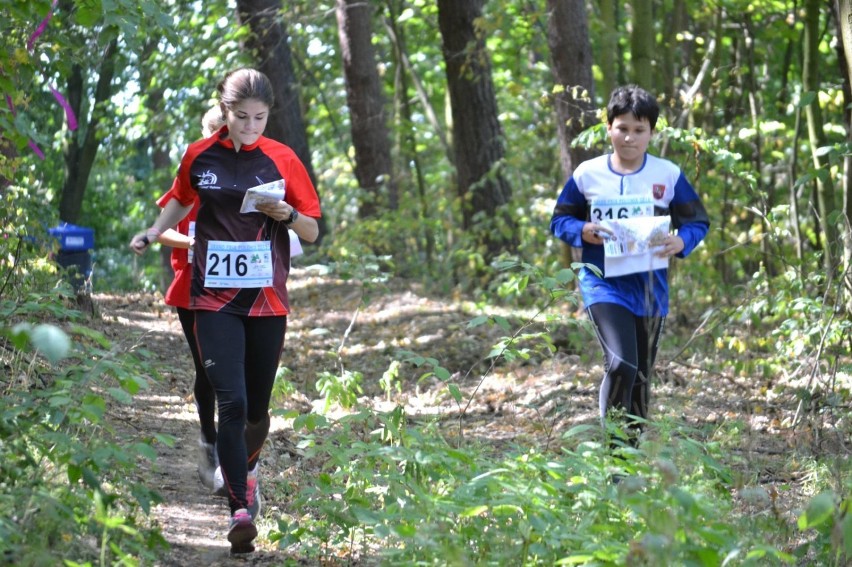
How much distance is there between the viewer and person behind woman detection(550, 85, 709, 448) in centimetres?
579

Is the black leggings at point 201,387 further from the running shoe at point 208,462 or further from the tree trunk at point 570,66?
the tree trunk at point 570,66

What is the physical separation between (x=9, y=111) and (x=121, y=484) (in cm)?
227

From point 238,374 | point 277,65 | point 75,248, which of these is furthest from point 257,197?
point 277,65

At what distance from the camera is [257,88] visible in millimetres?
5113

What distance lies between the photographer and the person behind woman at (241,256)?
4977 millimetres

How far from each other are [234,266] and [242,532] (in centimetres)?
113

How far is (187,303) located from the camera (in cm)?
536

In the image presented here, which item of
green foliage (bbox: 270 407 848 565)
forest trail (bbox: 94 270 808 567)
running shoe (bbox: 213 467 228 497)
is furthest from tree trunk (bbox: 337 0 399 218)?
green foliage (bbox: 270 407 848 565)

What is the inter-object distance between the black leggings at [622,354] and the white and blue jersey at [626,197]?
52 mm

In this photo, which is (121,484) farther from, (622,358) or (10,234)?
(10,234)

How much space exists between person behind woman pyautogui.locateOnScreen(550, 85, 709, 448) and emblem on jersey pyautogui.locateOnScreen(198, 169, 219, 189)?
1788mm

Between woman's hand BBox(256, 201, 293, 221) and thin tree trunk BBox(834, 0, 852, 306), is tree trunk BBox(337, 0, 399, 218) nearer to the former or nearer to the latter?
thin tree trunk BBox(834, 0, 852, 306)

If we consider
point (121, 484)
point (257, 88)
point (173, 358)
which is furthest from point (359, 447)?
point (173, 358)

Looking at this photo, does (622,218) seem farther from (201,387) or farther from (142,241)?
(142,241)
